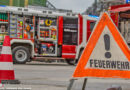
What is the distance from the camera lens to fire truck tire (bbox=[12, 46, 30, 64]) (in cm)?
1541

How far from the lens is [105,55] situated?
3998 millimetres

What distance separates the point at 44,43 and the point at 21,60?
1499 millimetres

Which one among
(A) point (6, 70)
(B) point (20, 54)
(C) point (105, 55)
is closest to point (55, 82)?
(A) point (6, 70)

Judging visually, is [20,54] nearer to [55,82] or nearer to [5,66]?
[55,82]

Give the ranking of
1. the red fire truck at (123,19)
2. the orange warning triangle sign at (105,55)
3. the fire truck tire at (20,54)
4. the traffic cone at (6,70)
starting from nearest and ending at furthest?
1. the orange warning triangle sign at (105,55)
2. the traffic cone at (6,70)
3. the red fire truck at (123,19)
4. the fire truck tire at (20,54)

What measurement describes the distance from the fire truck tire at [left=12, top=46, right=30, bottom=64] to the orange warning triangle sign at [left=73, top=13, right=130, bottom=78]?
11.7m

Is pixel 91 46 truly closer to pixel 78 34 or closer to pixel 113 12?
pixel 113 12

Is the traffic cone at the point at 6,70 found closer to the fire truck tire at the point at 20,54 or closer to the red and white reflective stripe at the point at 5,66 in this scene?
the red and white reflective stripe at the point at 5,66

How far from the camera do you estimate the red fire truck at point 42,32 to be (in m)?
15.5

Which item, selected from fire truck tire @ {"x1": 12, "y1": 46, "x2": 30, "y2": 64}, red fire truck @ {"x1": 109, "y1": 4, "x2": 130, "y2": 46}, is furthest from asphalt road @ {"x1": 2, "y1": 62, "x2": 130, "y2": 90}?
fire truck tire @ {"x1": 12, "y1": 46, "x2": 30, "y2": 64}

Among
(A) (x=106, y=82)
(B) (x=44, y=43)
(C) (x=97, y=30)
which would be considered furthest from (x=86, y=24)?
→ (C) (x=97, y=30)

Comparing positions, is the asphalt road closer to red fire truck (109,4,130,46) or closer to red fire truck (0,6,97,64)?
red fire truck (109,4,130,46)

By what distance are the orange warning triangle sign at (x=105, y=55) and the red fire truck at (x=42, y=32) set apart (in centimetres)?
1147

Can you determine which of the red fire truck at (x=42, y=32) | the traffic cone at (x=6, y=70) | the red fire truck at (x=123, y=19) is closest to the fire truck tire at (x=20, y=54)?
the red fire truck at (x=42, y=32)
